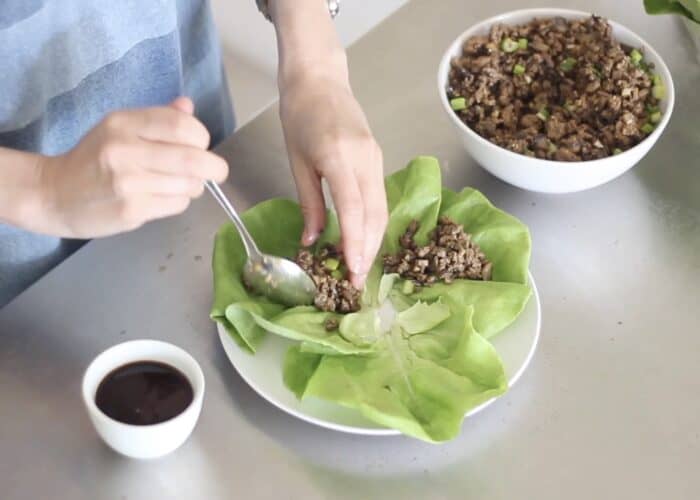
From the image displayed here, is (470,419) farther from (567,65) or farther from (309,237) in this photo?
(567,65)

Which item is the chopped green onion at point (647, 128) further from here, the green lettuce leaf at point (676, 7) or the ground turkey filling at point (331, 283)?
the ground turkey filling at point (331, 283)

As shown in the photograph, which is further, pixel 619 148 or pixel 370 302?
pixel 619 148

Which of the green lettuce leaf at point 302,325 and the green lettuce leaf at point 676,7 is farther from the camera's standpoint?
the green lettuce leaf at point 676,7

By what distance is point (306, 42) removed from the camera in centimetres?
103

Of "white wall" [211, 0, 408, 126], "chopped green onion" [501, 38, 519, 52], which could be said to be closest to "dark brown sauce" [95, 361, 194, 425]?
"chopped green onion" [501, 38, 519, 52]

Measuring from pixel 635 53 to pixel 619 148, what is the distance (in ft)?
0.47

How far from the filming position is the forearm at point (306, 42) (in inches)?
40.0

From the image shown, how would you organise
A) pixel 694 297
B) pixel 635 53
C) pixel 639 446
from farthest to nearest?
pixel 635 53 < pixel 694 297 < pixel 639 446

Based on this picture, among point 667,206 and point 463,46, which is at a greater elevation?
point 463,46

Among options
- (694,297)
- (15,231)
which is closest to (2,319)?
(15,231)

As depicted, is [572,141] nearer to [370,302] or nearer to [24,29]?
[370,302]

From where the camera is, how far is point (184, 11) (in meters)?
1.17

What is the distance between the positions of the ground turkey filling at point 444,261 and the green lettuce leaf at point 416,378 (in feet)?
0.16

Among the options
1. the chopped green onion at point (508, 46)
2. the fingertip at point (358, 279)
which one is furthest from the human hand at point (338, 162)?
the chopped green onion at point (508, 46)
